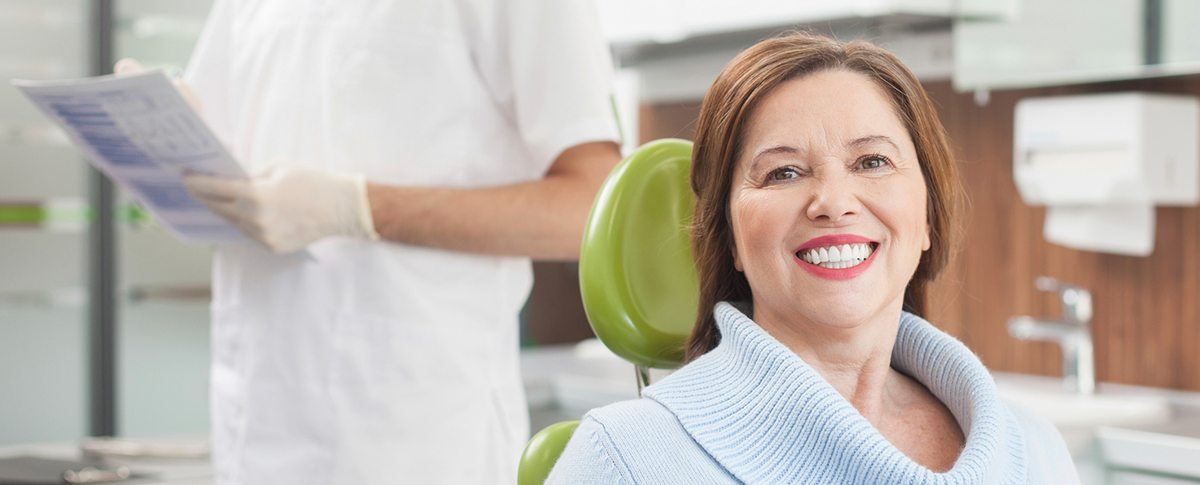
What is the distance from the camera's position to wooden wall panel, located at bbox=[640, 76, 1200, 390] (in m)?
2.87

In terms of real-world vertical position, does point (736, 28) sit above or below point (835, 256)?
above

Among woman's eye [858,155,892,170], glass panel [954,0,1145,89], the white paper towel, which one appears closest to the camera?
woman's eye [858,155,892,170]

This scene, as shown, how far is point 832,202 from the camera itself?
1116mm

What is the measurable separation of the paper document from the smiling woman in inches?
21.8

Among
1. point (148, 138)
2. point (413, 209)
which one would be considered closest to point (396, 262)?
point (413, 209)

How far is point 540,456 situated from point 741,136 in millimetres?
350

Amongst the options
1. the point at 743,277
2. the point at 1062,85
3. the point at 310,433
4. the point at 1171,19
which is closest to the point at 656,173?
the point at 743,277

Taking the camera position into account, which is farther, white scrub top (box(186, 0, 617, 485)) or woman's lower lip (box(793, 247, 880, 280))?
white scrub top (box(186, 0, 617, 485))

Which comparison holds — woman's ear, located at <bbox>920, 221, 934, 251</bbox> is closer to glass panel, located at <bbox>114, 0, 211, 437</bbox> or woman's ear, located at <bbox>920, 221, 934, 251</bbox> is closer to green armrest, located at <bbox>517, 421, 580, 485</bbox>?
green armrest, located at <bbox>517, 421, 580, 485</bbox>

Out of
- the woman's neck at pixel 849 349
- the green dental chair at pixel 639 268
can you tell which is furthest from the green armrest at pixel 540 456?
the woman's neck at pixel 849 349

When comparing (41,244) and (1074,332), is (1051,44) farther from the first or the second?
(41,244)

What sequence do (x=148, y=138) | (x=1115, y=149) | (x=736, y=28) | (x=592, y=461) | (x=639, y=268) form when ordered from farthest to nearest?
(x=736, y=28) → (x=1115, y=149) → (x=148, y=138) → (x=639, y=268) → (x=592, y=461)

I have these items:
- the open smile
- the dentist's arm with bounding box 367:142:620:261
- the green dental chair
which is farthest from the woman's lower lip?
the dentist's arm with bounding box 367:142:620:261

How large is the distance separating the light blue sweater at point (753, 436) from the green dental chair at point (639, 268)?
137mm
